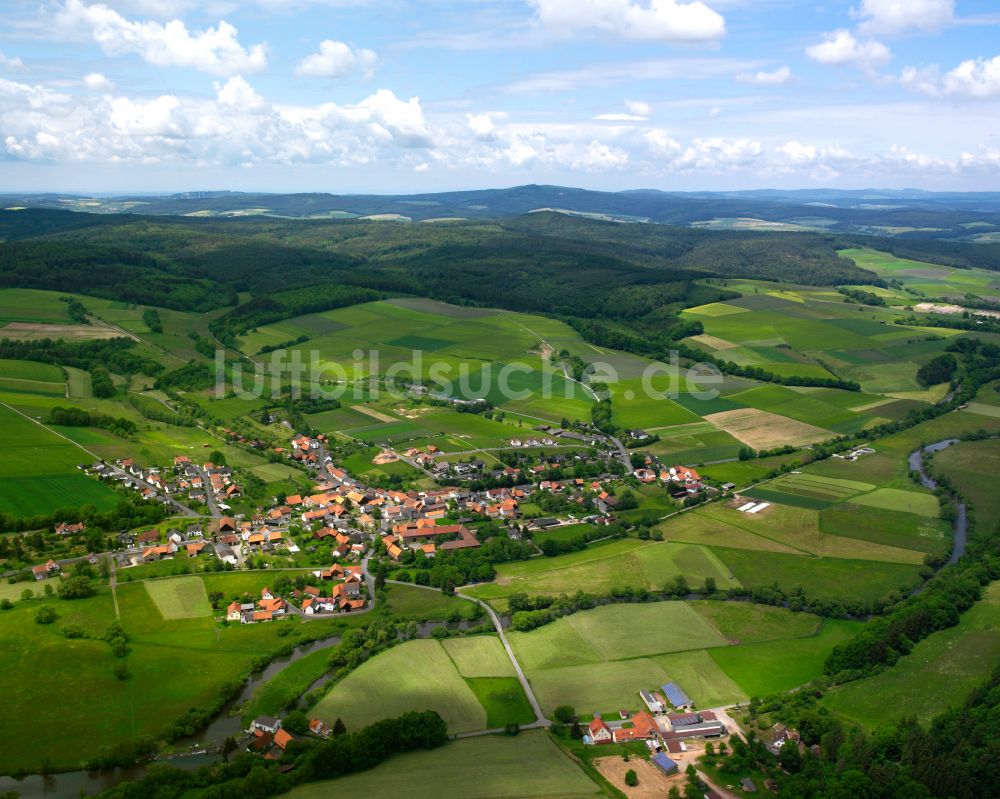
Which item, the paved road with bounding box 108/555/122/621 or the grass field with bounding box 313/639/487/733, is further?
the paved road with bounding box 108/555/122/621

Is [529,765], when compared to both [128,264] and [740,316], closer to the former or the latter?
[740,316]

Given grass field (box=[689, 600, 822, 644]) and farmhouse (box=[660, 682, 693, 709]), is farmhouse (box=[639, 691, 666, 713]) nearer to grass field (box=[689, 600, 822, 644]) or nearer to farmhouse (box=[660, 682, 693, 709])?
farmhouse (box=[660, 682, 693, 709])

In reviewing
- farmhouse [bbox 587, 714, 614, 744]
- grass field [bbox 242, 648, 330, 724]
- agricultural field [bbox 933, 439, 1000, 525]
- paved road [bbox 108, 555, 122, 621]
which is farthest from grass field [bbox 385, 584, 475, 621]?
agricultural field [bbox 933, 439, 1000, 525]

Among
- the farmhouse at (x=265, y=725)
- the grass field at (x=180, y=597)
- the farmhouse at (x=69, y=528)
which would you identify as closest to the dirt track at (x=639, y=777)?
the farmhouse at (x=265, y=725)

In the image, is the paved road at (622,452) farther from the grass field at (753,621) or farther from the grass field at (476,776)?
the grass field at (476,776)

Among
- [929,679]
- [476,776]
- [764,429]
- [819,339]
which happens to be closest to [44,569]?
[476,776]

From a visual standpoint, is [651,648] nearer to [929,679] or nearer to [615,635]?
[615,635]

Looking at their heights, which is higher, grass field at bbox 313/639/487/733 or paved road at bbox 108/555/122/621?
paved road at bbox 108/555/122/621
